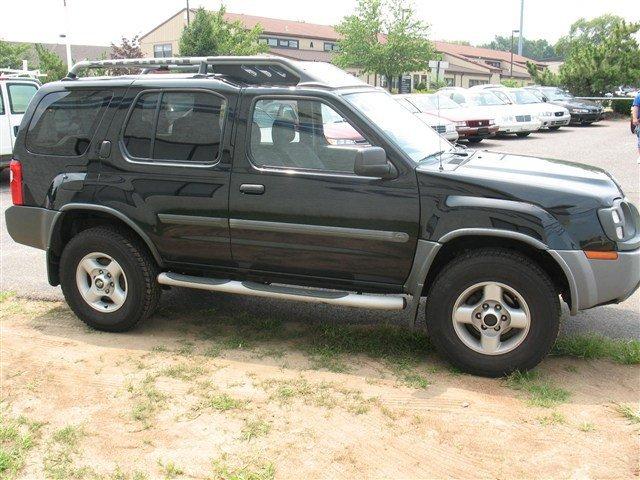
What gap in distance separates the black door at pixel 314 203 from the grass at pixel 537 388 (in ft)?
3.20

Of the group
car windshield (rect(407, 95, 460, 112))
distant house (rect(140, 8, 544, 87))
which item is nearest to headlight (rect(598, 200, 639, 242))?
car windshield (rect(407, 95, 460, 112))

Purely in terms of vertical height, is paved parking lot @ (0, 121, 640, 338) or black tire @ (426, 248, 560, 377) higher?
black tire @ (426, 248, 560, 377)

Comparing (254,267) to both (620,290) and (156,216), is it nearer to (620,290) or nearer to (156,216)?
(156,216)

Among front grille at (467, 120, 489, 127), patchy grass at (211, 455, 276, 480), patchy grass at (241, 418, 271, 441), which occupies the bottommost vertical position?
patchy grass at (211, 455, 276, 480)

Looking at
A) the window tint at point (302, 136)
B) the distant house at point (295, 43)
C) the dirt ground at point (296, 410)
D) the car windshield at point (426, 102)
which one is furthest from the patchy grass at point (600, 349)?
the distant house at point (295, 43)

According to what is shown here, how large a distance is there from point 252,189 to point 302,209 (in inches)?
15.9

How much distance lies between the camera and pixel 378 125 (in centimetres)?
461

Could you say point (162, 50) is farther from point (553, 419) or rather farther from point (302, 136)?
point (553, 419)

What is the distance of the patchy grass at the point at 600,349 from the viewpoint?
15.0 ft

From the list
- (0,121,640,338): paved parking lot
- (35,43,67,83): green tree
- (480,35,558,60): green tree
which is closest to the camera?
(0,121,640,338): paved parking lot

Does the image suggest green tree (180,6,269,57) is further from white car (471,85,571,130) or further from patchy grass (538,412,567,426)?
patchy grass (538,412,567,426)

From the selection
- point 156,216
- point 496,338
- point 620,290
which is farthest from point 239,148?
point 620,290

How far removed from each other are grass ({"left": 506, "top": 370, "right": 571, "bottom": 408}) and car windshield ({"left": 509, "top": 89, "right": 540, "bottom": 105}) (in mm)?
21187

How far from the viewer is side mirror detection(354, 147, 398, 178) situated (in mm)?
4289
